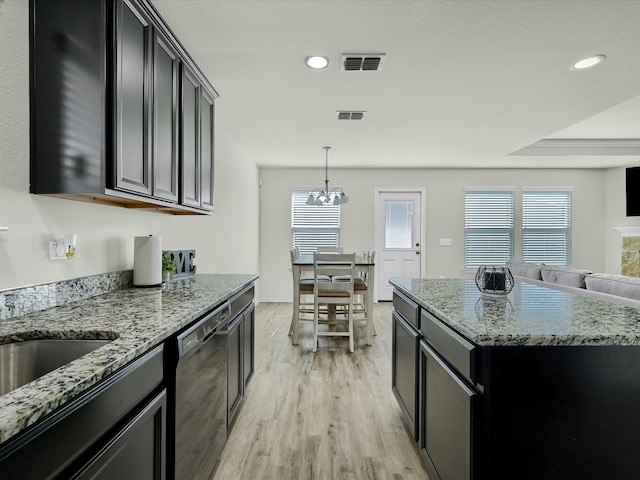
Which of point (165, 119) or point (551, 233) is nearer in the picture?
point (165, 119)

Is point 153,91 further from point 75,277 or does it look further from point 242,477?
point 242,477

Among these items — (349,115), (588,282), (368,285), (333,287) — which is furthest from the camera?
(368,285)

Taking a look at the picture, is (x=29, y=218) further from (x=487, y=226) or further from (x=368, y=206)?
(x=487, y=226)

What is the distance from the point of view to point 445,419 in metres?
1.51

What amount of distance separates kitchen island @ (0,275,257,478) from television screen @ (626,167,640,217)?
6.67 metres

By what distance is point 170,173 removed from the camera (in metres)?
2.08

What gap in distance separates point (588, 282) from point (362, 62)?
2.74 metres

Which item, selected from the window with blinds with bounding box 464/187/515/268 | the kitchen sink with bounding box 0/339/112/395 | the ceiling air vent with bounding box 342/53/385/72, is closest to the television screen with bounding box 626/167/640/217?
the window with blinds with bounding box 464/187/515/268

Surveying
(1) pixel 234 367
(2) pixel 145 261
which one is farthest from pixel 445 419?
(2) pixel 145 261

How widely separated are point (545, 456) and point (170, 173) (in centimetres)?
211

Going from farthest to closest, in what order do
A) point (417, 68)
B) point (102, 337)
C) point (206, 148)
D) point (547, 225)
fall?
point (547, 225) < point (206, 148) < point (417, 68) < point (102, 337)

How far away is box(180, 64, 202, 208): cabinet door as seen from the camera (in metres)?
2.24

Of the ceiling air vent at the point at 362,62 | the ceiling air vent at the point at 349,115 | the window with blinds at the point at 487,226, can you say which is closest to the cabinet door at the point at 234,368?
the ceiling air vent at the point at 362,62

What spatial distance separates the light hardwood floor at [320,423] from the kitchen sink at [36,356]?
3.72ft
